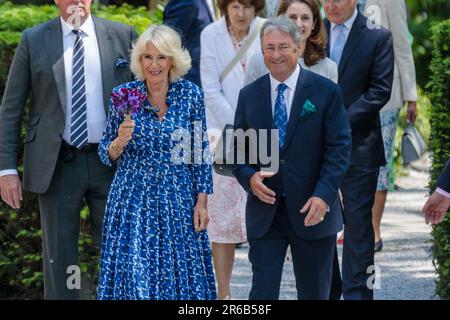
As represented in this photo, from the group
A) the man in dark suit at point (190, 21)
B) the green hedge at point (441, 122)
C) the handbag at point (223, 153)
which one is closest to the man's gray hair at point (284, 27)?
the handbag at point (223, 153)

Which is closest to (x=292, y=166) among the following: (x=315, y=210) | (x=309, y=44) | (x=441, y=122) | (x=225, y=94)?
(x=315, y=210)

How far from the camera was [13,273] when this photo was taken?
29.9ft

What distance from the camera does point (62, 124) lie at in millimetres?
7660

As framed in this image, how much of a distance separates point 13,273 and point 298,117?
2952 millimetres

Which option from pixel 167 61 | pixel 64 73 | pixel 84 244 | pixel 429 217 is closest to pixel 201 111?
pixel 167 61

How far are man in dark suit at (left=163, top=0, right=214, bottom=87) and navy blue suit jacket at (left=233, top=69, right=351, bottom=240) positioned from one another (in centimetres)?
266

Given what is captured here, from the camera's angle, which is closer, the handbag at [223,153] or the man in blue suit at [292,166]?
the man in blue suit at [292,166]

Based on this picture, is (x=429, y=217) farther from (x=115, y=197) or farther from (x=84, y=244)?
(x=84, y=244)

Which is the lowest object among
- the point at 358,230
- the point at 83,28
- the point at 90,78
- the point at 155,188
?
the point at 358,230

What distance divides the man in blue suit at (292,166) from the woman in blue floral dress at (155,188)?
308 millimetres

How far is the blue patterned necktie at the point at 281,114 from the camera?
7160 mm

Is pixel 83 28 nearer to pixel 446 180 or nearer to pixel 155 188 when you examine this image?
pixel 155 188

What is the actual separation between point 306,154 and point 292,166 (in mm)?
102

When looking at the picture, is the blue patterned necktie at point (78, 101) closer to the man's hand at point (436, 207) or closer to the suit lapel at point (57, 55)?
the suit lapel at point (57, 55)
